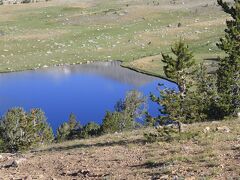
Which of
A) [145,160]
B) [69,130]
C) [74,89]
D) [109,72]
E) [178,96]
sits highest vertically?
[178,96]

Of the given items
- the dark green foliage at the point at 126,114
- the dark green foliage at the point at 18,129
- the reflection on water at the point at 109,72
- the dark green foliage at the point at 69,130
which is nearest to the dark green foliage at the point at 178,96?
the dark green foliage at the point at 18,129

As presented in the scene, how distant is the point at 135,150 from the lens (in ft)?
99.5

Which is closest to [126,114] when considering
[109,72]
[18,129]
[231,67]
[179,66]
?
[18,129]

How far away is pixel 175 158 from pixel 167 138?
717 cm

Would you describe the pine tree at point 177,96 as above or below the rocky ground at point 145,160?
above

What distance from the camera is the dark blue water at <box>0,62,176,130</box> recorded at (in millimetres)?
102500

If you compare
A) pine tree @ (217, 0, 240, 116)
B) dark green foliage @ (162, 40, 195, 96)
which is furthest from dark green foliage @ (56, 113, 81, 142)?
dark green foliage @ (162, 40, 195, 96)

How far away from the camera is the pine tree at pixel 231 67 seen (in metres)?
47.5

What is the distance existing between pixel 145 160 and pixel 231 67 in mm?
31248

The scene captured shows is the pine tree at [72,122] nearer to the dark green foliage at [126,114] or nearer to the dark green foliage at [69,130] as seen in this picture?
the dark green foliage at [69,130]

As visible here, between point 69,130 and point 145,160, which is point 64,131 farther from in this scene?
Result: point 145,160

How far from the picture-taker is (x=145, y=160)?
2683cm

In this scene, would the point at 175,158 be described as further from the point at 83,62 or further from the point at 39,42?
the point at 39,42

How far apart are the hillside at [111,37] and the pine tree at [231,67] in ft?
236
